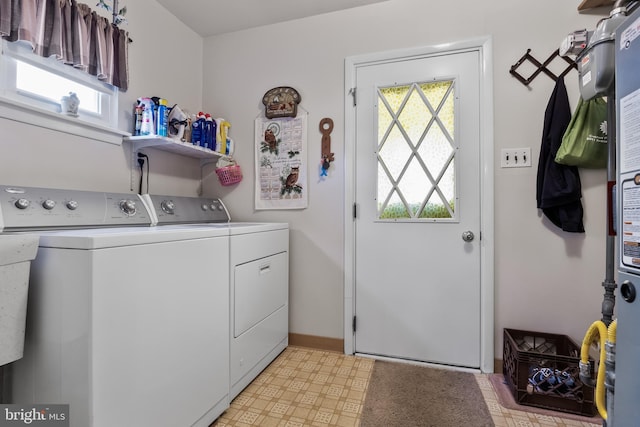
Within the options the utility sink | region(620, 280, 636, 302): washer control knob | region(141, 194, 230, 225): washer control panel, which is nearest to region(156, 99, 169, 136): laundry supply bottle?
region(141, 194, 230, 225): washer control panel

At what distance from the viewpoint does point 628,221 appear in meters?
0.88

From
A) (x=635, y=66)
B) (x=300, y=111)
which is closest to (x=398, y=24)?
(x=300, y=111)

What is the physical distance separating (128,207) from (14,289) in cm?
84

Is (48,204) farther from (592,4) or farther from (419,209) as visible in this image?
(592,4)

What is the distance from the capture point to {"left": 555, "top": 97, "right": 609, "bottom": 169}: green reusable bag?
5.17 feet

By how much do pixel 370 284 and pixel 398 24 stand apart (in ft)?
5.85

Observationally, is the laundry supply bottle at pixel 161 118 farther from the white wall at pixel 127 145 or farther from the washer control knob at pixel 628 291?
the washer control knob at pixel 628 291

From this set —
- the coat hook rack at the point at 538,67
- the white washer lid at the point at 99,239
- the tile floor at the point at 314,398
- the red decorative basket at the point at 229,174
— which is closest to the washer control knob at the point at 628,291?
the tile floor at the point at 314,398

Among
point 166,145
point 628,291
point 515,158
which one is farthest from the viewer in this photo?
point 166,145

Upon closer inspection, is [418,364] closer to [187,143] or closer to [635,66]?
[635,66]

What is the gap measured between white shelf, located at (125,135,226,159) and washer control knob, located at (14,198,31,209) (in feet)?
2.38

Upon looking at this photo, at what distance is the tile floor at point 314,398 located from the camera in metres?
1.44

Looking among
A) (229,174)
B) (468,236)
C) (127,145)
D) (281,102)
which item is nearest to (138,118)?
(127,145)

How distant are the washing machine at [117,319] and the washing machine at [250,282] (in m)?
0.13
